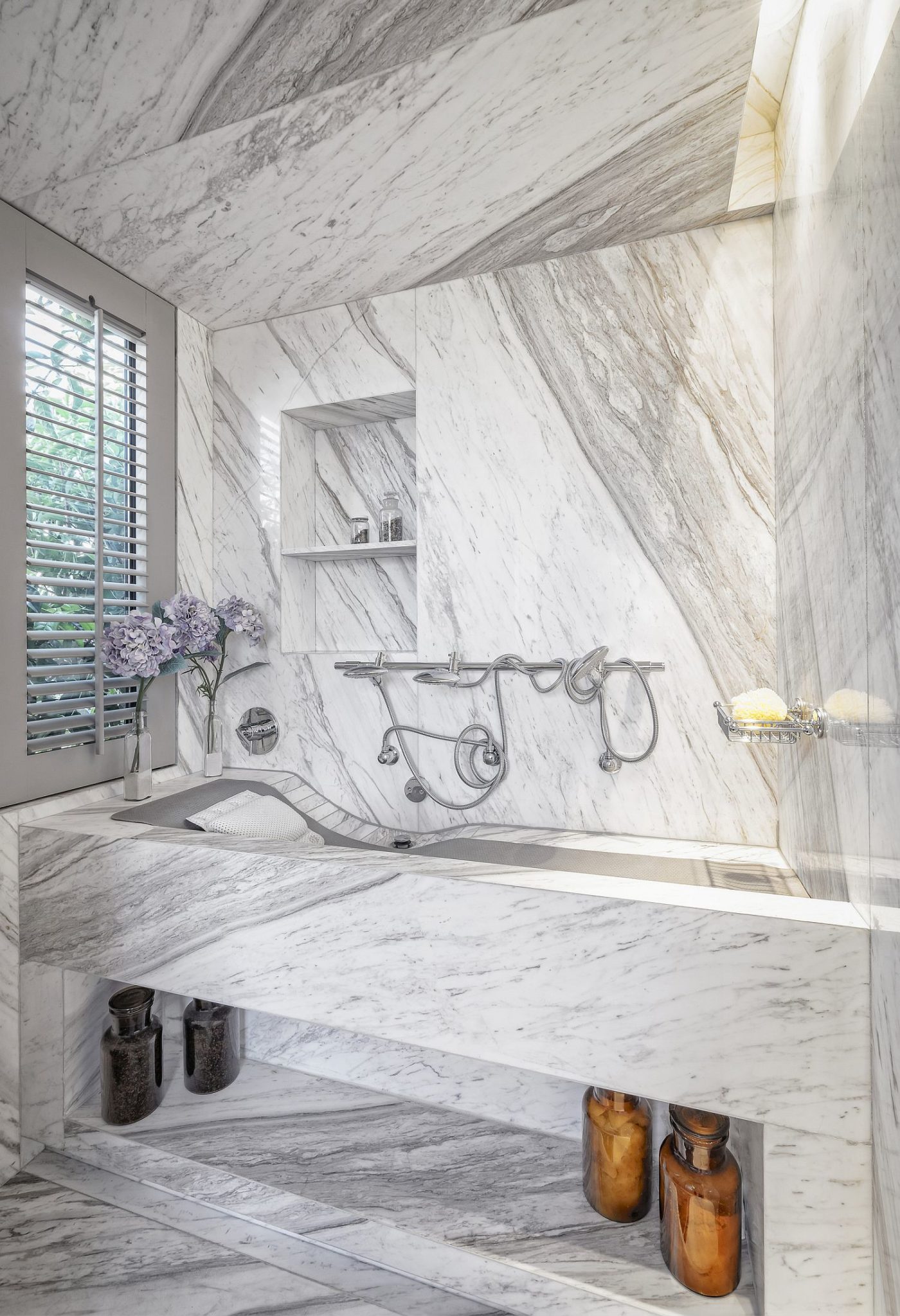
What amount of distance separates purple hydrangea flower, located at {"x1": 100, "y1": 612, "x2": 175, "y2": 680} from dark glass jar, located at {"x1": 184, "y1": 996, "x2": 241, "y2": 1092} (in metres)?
0.86

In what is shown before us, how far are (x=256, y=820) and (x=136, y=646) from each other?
0.53 m

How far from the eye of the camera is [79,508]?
1.76 m

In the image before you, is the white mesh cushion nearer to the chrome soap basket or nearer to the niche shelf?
the niche shelf

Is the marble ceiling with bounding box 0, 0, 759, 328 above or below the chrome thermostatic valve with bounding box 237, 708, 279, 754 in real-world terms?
above

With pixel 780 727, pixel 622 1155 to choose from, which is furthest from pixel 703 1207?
pixel 780 727

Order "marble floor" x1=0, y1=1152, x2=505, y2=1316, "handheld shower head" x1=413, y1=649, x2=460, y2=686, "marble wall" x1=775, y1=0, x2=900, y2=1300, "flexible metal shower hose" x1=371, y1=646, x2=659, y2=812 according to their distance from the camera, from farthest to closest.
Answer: "handheld shower head" x1=413, y1=649, x2=460, y2=686, "flexible metal shower hose" x1=371, y1=646, x2=659, y2=812, "marble floor" x1=0, y1=1152, x2=505, y2=1316, "marble wall" x1=775, y1=0, x2=900, y2=1300

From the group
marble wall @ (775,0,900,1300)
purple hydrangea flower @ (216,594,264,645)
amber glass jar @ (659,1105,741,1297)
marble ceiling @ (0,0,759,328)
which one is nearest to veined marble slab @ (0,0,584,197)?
marble ceiling @ (0,0,759,328)

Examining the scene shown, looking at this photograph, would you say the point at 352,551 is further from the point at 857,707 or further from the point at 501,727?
the point at 857,707

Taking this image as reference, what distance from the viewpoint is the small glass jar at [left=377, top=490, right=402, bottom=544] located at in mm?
1987

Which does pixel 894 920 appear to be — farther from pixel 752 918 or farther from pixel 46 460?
pixel 46 460

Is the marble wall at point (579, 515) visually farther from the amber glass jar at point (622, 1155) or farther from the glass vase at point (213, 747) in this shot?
the amber glass jar at point (622, 1155)

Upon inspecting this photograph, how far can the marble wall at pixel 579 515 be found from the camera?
161 cm

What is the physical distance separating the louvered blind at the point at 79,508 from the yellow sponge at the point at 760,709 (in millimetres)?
1545

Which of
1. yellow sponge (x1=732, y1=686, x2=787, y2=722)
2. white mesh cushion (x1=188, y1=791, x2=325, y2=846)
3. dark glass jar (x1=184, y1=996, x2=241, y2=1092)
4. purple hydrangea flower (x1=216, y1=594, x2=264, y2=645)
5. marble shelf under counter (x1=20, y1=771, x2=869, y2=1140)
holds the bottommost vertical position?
dark glass jar (x1=184, y1=996, x2=241, y2=1092)
